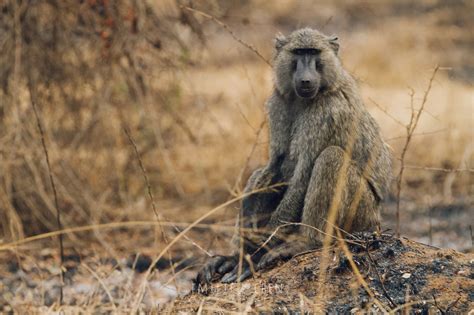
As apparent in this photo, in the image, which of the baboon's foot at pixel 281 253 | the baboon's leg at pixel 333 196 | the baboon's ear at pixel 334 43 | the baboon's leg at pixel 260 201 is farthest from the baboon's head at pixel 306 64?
the baboon's foot at pixel 281 253

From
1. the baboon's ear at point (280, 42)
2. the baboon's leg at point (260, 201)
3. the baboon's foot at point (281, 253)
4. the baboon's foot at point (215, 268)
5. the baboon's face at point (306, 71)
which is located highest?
the baboon's ear at point (280, 42)

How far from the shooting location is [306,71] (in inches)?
197

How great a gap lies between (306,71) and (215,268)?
47.3 inches

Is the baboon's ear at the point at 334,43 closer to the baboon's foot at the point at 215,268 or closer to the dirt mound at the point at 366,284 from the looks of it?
the dirt mound at the point at 366,284

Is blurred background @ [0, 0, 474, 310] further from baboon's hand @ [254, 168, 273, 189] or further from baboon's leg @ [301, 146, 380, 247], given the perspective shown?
baboon's leg @ [301, 146, 380, 247]

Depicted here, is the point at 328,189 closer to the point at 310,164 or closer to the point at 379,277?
the point at 310,164

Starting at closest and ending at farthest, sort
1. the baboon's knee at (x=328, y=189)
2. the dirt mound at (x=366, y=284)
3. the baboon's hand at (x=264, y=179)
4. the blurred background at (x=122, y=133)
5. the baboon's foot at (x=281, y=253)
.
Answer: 1. the dirt mound at (x=366, y=284)
2. the baboon's knee at (x=328, y=189)
3. the baboon's foot at (x=281, y=253)
4. the baboon's hand at (x=264, y=179)
5. the blurred background at (x=122, y=133)

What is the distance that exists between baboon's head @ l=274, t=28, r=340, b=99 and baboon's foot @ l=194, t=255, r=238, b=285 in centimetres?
100

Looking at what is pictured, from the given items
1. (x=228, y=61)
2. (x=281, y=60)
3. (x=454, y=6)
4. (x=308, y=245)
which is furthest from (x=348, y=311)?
(x=454, y=6)

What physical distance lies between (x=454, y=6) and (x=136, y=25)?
7809mm

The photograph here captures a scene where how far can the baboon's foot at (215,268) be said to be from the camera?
502 centimetres

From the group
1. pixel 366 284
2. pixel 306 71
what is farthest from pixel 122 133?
pixel 366 284

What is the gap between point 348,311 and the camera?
4.33m

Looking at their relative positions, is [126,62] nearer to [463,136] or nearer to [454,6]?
[463,136]
